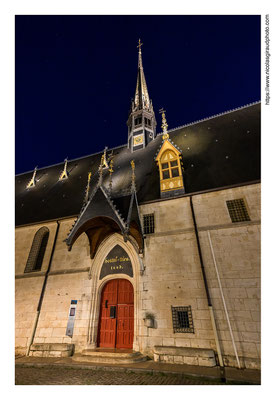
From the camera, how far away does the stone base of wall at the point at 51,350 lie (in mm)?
9144

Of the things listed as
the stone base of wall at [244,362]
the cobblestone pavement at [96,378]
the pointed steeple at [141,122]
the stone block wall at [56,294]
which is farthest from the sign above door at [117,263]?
the pointed steeple at [141,122]

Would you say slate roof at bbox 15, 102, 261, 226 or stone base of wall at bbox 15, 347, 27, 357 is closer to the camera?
stone base of wall at bbox 15, 347, 27, 357

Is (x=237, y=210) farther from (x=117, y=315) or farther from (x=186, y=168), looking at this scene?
(x=117, y=315)

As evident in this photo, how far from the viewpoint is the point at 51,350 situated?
9.34 metres

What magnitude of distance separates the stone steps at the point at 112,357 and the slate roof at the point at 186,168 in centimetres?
703

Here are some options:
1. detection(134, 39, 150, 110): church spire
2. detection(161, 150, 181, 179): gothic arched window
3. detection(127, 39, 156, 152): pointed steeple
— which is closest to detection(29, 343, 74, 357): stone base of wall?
detection(161, 150, 181, 179): gothic arched window

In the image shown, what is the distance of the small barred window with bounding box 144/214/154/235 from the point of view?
10.7 metres

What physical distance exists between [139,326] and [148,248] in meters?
3.40

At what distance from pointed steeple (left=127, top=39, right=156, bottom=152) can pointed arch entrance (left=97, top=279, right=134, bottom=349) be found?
11818 millimetres

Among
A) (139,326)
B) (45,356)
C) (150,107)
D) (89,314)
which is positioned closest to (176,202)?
(139,326)

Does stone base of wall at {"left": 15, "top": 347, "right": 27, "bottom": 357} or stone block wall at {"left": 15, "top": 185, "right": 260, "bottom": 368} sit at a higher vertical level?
stone block wall at {"left": 15, "top": 185, "right": 260, "bottom": 368}

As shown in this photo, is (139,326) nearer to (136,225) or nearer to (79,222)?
(136,225)

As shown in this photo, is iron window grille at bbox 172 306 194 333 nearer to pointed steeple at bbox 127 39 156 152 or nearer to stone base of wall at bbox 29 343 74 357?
stone base of wall at bbox 29 343 74 357

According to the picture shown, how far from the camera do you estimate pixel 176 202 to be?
10805 mm
